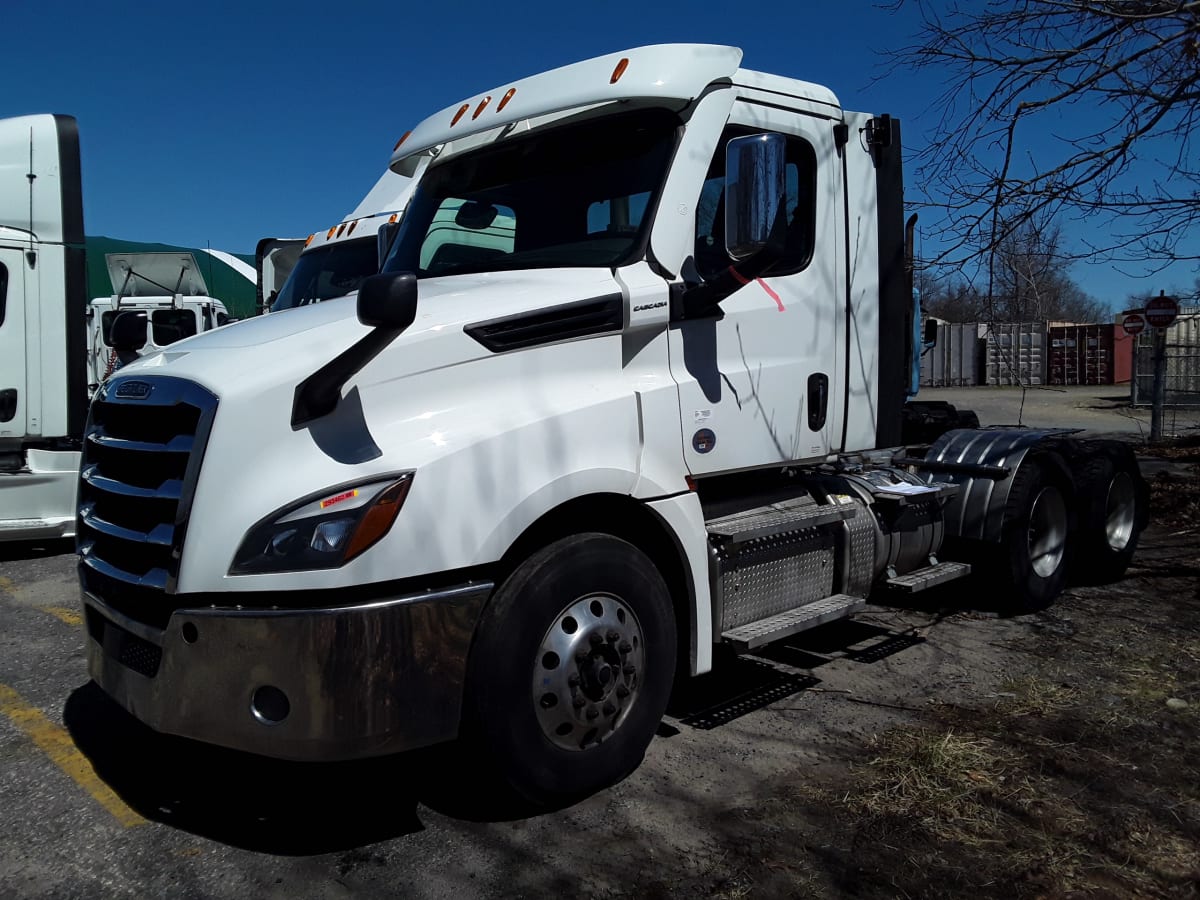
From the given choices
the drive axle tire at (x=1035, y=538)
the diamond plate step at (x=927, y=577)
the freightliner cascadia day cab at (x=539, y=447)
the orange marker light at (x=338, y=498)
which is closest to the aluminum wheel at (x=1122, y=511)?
the drive axle tire at (x=1035, y=538)

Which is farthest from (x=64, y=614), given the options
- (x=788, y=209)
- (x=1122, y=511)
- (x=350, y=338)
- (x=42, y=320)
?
(x=1122, y=511)

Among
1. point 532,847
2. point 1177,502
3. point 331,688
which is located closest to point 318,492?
point 331,688

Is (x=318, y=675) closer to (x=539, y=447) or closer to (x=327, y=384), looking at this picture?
(x=327, y=384)

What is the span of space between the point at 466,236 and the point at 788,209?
1.64m

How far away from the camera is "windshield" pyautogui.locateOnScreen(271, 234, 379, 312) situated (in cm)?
1040

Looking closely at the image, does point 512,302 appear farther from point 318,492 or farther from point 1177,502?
point 1177,502

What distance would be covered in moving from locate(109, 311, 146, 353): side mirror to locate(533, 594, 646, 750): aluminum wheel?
8.06ft

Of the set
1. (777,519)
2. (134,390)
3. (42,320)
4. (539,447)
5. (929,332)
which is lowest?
(777,519)

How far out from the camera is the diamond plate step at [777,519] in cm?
440

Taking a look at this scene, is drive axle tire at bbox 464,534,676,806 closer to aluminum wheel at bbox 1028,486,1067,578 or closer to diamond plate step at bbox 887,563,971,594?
diamond plate step at bbox 887,563,971,594

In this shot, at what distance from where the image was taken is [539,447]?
357cm

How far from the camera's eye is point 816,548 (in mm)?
5016

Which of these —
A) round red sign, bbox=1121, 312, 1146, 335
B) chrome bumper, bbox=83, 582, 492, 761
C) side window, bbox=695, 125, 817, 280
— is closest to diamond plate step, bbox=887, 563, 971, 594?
side window, bbox=695, 125, 817, 280

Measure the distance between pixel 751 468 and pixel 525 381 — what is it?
1437 millimetres
